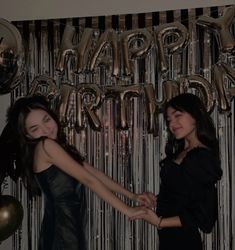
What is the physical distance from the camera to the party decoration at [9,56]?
2256 millimetres

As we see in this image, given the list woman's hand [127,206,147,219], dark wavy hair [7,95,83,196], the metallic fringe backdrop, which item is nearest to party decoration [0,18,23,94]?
dark wavy hair [7,95,83,196]

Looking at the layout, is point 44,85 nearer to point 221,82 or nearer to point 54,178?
point 54,178

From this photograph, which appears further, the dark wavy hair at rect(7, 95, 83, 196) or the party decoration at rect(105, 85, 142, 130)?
the party decoration at rect(105, 85, 142, 130)

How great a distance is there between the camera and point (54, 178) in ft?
6.95

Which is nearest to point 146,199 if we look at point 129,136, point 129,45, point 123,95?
point 129,136

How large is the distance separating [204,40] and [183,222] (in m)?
1.09

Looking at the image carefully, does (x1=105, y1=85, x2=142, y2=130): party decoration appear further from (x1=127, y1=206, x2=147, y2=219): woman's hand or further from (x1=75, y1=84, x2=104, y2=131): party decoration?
(x1=127, y1=206, x2=147, y2=219): woman's hand

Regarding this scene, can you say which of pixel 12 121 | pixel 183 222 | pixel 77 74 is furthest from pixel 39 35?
pixel 183 222

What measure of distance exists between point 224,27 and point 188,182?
0.91m

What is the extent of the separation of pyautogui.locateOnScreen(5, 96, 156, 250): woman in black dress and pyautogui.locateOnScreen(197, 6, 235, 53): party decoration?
3.37 ft

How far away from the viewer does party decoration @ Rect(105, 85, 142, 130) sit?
2.51m

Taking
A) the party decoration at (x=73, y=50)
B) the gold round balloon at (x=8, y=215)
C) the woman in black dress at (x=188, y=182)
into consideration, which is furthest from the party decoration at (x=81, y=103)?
the gold round balloon at (x=8, y=215)

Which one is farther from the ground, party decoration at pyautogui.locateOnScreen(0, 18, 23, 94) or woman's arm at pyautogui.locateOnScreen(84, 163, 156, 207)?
party decoration at pyautogui.locateOnScreen(0, 18, 23, 94)

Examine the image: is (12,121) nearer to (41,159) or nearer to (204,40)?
(41,159)
